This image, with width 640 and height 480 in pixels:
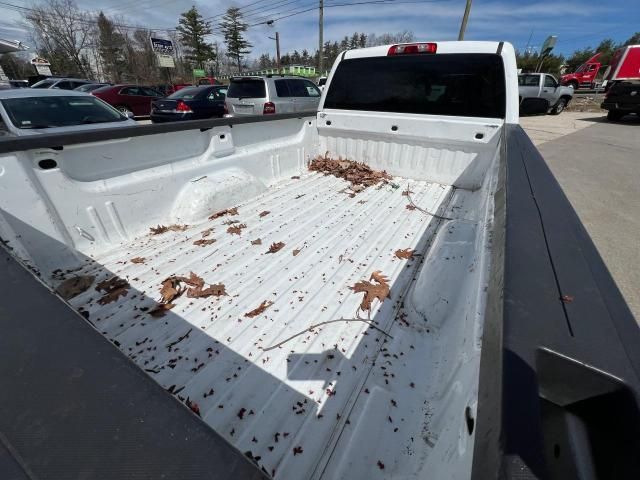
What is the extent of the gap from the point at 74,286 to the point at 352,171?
3288 millimetres

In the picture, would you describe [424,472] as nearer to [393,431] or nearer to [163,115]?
[393,431]

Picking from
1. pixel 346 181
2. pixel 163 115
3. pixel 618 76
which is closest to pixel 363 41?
pixel 618 76

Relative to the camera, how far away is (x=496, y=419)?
495mm

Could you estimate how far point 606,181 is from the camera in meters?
6.58

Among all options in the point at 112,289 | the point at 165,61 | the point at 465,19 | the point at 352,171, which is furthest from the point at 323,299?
the point at 165,61

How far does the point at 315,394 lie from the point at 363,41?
9882cm

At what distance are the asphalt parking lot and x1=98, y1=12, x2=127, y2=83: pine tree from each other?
5416 centimetres

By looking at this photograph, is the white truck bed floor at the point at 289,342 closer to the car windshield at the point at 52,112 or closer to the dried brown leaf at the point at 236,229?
the dried brown leaf at the point at 236,229

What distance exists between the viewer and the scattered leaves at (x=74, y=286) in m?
1.95

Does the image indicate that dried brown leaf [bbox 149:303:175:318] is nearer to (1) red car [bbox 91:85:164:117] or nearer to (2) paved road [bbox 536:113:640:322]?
(2) paved road [bbox 536:113:640:322]

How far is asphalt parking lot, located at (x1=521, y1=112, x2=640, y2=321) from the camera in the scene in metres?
3.74

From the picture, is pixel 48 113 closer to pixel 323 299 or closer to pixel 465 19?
pixel 323 299

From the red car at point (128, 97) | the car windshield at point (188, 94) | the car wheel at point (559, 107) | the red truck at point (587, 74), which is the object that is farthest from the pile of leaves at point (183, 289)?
the red truck at point (587, 74)

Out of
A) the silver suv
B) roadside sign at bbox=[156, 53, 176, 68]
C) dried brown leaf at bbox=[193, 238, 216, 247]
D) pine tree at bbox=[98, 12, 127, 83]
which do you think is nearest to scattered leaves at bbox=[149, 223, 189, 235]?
dried brown leaf at bbox=[193, 238, 216, 247]
